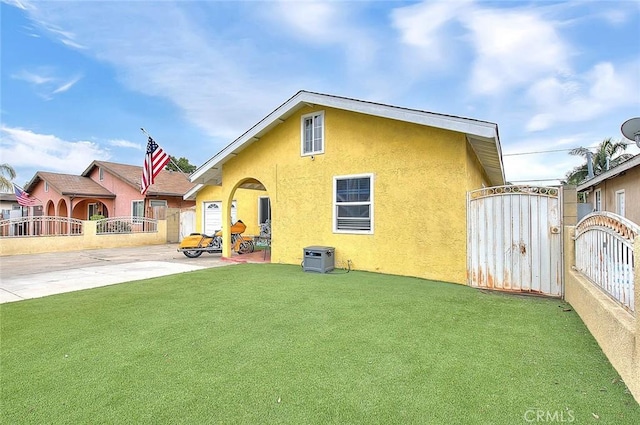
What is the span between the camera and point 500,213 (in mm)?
6656

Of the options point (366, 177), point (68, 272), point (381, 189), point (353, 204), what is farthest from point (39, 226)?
point (381, 189)

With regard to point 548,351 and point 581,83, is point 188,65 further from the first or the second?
point 581,83

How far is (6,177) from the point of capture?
74.3 ft

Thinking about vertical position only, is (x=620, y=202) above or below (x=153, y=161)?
below

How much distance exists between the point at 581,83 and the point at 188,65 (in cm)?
1741

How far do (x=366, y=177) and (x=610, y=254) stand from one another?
18.6ft

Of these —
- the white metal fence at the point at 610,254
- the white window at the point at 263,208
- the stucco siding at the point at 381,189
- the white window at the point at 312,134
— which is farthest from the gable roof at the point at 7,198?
the white metal fence at the point at 610,254

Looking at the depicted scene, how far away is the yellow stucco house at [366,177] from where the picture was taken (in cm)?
738

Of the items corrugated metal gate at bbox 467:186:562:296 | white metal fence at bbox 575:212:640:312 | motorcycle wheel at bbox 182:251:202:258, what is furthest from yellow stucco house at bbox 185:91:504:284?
white metal fence at bbox 575:212:640:312

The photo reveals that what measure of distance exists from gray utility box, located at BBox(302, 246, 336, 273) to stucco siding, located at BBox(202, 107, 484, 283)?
17.4 inches

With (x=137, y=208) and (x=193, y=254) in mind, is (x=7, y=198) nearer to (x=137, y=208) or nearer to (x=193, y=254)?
(x=137, y=208)

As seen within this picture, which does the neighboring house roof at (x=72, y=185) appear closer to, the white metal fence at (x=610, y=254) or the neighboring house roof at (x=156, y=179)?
the neighboring house roof at (x=156, y=179)

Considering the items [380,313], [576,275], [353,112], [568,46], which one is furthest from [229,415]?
[568,46]

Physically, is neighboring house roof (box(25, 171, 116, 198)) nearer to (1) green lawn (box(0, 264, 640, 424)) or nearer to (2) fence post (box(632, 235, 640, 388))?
(1) green lawn (box(0, 264, 640, 424))
